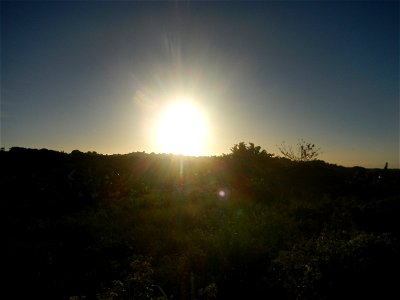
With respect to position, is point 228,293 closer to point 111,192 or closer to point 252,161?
point 111,192

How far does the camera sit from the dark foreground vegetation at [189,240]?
251 inches

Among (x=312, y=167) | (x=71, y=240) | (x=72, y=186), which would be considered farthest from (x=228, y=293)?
(x=312, y=167)

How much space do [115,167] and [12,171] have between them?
714 cm

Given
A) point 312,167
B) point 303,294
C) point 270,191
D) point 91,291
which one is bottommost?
point 91,291

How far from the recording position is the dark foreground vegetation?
251 inches

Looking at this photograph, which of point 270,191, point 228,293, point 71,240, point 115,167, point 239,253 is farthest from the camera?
point 115,167

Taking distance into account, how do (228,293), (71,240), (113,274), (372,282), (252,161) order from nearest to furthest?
(372,282) → (228,293) → (113,274) → (71,240) → (252,161)

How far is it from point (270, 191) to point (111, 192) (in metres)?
9.01

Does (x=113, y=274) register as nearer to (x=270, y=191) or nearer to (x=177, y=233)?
(x=177, y=233)

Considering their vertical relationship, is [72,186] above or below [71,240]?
above

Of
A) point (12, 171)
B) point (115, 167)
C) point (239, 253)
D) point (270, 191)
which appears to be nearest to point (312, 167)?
point (270, 191)

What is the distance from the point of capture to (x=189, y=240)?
10102 millimetres

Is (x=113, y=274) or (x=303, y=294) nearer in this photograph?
(x=303, y=294)

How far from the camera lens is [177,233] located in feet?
36.1
